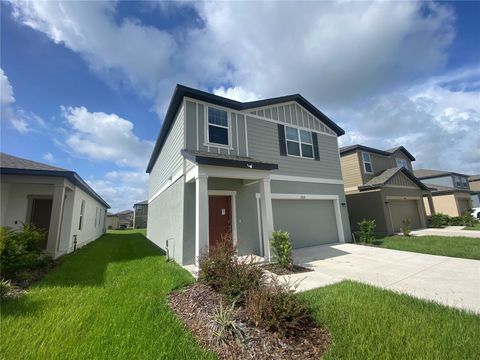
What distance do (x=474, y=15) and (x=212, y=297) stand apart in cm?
1164

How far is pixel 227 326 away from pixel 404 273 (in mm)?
5419

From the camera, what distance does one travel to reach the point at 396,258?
7594mm

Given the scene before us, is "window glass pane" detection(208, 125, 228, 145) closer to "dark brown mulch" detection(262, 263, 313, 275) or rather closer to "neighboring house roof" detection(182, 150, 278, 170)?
"neighboring house roof" detection(182, 150, 278, 170)

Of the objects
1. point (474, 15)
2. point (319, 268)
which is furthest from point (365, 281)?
point (474, 15)

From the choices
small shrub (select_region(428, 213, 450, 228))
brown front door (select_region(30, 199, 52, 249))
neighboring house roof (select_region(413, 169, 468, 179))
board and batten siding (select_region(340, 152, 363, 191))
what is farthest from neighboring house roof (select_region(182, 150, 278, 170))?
neighboring house roof (select_region(413, 169, 468, 179))

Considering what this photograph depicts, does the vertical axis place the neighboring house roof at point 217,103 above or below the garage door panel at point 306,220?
above

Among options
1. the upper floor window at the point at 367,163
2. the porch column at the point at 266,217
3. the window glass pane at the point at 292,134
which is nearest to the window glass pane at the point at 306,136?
the window glass pane at the point at 292,134

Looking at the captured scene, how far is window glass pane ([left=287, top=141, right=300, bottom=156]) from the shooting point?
420 inches

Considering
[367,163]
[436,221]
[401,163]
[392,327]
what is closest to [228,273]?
[392,327]

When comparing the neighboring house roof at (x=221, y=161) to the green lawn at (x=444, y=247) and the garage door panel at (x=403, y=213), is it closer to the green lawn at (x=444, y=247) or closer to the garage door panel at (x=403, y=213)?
the green lawn at (x=444, y=247)

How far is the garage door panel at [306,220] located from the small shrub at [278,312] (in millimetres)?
6184

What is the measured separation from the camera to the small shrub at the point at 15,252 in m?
5.55

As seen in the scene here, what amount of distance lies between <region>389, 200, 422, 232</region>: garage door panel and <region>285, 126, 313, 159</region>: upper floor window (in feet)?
26.9

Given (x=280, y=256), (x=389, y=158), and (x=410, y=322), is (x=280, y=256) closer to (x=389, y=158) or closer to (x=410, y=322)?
(x=410, y=322)
